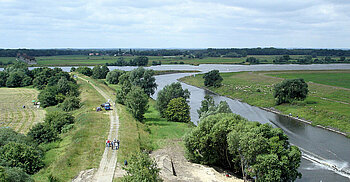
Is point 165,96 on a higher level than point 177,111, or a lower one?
higher

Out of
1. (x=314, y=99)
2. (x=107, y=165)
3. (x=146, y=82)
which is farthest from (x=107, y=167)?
(x=314, y=99)

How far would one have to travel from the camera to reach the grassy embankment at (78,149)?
105ft

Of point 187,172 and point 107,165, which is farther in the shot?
point 187,172

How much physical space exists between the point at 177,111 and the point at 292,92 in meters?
37.8

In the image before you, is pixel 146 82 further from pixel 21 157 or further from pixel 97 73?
pixel 97 73

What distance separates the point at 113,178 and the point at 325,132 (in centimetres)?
4696

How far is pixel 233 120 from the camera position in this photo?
3819 centimetres

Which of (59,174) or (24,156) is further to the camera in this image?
(24,156)

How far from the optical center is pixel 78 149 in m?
38.2

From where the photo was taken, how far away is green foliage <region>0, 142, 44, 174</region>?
3228 centimetres

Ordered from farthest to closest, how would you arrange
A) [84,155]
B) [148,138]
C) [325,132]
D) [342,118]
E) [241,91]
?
[241,91] → [342,118] → [325,132] → [148,138] → [84,155]

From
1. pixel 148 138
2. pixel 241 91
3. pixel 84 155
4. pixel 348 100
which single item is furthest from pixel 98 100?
pixel 348 100

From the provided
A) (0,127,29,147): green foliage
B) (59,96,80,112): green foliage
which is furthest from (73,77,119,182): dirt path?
(59,96,80,112): green foliage

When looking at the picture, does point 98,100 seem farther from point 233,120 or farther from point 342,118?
point 342,118
